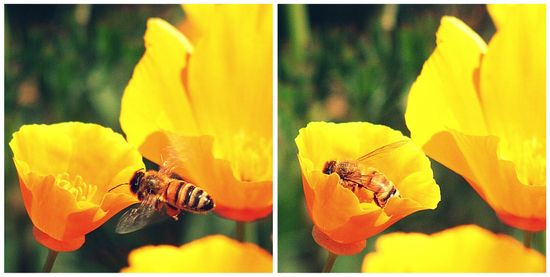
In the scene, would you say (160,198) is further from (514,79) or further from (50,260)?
(514,79)

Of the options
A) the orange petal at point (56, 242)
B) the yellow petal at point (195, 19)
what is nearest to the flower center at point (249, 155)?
the yellow petal at point (195, 19)

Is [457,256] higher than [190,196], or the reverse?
[190,196]

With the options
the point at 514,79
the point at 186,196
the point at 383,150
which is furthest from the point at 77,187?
the point at 514,79

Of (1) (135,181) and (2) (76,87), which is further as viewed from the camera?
(2) (76,87)

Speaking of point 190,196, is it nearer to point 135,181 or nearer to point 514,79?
point 135,181

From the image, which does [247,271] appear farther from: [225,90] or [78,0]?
[78,0]

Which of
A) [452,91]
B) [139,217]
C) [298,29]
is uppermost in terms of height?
[298,29]

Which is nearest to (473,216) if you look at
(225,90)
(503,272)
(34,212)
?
(503,272)
